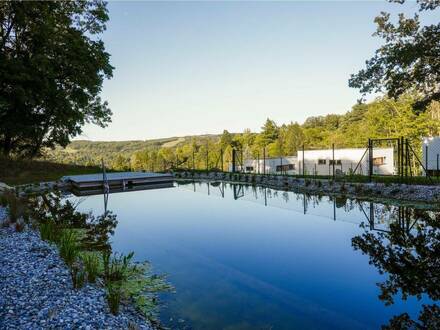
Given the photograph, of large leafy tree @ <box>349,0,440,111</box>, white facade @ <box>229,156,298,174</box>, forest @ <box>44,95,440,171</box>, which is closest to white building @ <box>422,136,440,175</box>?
forest @ <box>44,95,440,171</box>

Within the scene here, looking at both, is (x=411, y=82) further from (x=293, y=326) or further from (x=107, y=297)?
(x=107, y=297)

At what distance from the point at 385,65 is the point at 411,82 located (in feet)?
4.12

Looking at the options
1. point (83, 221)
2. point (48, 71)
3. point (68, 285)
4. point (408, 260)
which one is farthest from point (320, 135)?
point (68, 285)

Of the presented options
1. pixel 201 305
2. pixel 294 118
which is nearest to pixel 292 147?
pixel 294 118

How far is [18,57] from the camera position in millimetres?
17750

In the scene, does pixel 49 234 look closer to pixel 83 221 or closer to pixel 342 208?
pixel 83 221

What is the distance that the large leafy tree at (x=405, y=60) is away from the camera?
37.6ft

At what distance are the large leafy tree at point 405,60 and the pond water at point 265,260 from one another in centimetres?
571

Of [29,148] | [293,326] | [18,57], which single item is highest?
[18,57]

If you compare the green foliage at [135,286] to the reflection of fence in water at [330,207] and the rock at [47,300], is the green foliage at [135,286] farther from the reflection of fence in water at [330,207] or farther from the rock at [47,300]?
the reflection of fence in water at [330,207]

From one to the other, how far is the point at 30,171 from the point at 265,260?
18226mm

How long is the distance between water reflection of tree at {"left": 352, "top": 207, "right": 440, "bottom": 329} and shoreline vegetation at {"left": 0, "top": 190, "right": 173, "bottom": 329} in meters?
2.91

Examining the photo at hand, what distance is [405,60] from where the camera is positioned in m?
11.5

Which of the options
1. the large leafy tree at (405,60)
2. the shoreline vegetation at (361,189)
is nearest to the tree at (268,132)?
the shoreline vegetation at (361,189)
